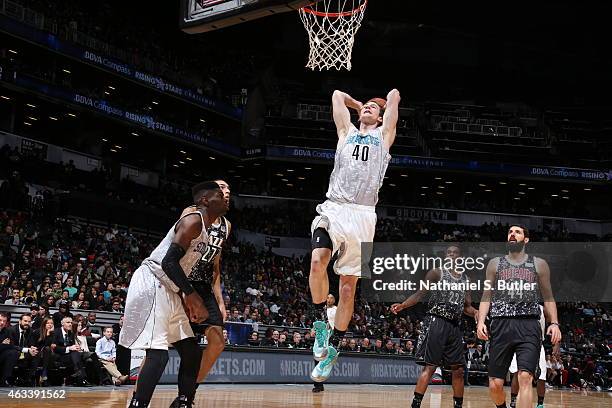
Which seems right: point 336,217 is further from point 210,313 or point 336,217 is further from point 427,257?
point 427,257

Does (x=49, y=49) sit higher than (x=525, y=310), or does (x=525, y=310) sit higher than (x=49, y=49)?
(x=49, y=49)

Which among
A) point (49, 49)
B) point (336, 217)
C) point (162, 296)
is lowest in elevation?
point (162, 296)

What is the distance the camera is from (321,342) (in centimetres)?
902

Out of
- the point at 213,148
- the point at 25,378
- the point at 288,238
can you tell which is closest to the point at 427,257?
the point at 288,238

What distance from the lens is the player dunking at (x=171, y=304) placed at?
21.1 feet

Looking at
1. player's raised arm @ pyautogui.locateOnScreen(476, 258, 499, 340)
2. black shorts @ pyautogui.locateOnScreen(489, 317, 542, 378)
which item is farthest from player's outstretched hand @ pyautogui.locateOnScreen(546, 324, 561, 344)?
player's raised arm @ pyautogui.locateOnScreen(476, 258, 499, 340)

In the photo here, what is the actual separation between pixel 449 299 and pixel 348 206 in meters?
2.59

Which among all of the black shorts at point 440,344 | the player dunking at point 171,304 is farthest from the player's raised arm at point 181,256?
the black shorts at point 440,344

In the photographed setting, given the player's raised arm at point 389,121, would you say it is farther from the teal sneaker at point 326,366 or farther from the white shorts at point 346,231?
the teal sneaker at point 326,366

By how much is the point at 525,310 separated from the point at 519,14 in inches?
1445

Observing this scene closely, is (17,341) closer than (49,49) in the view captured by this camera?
Yes

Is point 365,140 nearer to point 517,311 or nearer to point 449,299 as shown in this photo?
point 517,311

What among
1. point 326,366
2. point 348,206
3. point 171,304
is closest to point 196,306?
point 171,304

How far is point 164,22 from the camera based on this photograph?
3922 cm
